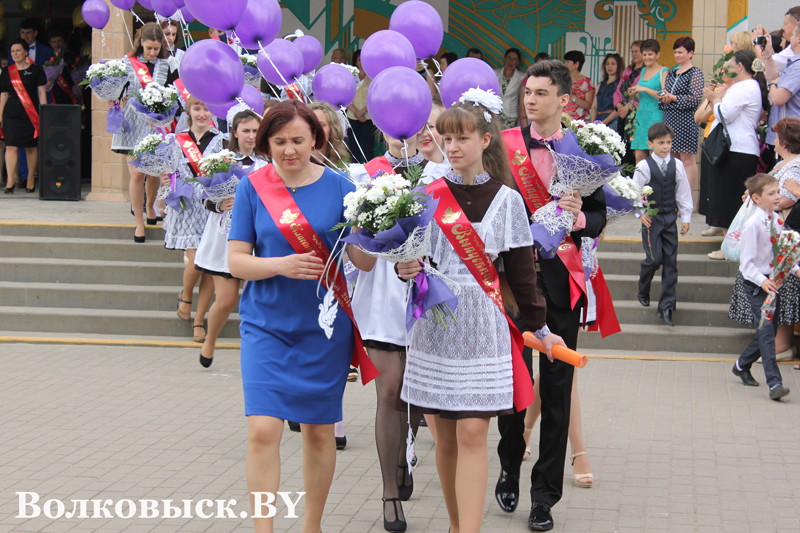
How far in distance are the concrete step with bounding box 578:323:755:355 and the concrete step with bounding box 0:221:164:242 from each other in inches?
195

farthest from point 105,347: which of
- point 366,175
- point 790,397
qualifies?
point 790,397

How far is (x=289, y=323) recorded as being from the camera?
12.1 ft

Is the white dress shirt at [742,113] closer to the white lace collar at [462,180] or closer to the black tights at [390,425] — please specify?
the black tights at [390,425]

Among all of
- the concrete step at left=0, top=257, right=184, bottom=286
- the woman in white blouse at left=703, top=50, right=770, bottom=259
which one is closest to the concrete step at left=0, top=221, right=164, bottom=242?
the concrete step at left=0, top=257, right=184, bottom=286

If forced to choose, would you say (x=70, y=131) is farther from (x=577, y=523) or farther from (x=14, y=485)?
(x=577, y=523)

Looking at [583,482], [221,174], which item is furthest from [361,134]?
[583,482]

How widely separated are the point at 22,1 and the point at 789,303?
13621mm

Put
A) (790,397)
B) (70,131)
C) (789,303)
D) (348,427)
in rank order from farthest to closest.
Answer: (70,131) < (789,303) < (790,397) < (348,427)

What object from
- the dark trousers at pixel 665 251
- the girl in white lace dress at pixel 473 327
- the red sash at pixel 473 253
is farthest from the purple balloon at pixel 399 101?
the dark trousers at pixel 665 251

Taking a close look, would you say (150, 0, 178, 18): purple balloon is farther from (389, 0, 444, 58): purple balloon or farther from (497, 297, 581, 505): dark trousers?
(497, 297, 581, 505): dark trousers

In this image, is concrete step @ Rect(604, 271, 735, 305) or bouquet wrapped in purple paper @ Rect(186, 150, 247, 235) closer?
bouquet wrapped in purple paper @ Rect(186, 150, 247, 235)

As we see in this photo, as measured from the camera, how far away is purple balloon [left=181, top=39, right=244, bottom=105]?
4793 millimetres

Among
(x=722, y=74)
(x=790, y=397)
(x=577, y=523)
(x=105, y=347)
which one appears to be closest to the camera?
(x=577, y=523)

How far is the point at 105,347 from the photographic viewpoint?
322 inches
